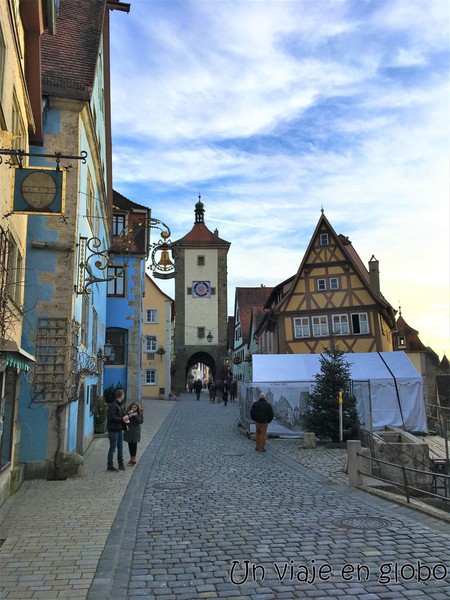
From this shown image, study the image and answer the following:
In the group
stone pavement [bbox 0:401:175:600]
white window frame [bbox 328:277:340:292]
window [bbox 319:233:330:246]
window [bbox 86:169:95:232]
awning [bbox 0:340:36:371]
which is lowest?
stone pavement [bbox 0:401:175:600]

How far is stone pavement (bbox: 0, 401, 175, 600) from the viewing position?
534 centimetres

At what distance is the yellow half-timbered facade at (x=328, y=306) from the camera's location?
1296 inches

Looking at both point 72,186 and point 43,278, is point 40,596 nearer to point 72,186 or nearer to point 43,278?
point 43,278

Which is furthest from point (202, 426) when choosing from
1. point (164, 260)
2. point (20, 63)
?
point (20, 63)

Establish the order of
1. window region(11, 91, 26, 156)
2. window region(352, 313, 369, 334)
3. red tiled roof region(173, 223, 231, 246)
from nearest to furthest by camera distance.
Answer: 1. window region(11, 91, 26, 156)
2. window region(352, 313, 369, 334)
3. red tiled roof region(173, 223, 231, 246)

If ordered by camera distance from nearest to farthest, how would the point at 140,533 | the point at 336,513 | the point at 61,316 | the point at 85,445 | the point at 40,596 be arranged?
the point at 40,596 → the point at 140,533 → the point at 336,513 → the point at 61,316 → the point at 85,445

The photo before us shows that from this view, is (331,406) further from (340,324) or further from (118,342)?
(340,324)

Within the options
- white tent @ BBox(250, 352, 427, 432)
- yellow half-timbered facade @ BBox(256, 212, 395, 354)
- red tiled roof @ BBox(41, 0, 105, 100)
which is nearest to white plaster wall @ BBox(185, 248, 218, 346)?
yellow half-timbered facade @ BBox(256, 212, 395, 354)

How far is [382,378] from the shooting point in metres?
22.4

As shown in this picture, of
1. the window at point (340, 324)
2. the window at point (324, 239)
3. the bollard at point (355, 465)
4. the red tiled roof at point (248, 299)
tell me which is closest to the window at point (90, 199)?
the bollard at point (355, 465)

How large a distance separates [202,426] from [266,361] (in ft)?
12.7

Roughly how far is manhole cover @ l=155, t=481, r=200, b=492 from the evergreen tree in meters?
7.36

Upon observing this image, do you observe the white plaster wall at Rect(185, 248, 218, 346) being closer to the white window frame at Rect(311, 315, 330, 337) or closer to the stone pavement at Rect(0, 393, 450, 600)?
the white window frame at Rect(311, 315, 330, 337)

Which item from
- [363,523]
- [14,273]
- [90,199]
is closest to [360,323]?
[90,199]
